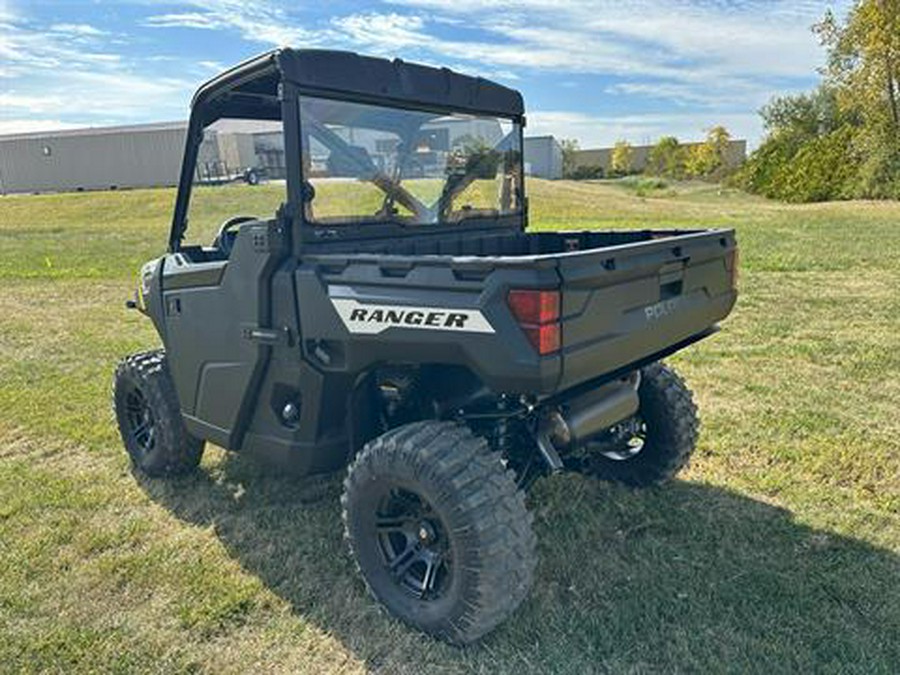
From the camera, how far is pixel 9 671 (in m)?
2.56

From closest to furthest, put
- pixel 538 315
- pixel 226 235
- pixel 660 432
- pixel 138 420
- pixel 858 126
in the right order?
pixel 538 315, pixel 226 235, pixel 660 432, pixel 138 420, pixel 858 126

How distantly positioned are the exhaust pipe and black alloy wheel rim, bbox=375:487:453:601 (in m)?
0.54

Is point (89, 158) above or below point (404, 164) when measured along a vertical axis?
above

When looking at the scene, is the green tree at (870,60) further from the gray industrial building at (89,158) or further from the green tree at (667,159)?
the green tree at (667,159)

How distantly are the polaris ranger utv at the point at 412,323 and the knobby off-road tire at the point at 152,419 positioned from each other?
0.7 inches

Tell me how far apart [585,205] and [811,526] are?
27048mm

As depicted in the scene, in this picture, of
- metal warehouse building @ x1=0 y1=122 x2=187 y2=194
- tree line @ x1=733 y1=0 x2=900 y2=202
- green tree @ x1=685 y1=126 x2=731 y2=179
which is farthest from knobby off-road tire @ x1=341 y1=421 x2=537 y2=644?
green tree @ x1=685 y1=126 x2=731 y2=179

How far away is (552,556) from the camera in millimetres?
3133

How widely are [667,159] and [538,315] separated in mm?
68681

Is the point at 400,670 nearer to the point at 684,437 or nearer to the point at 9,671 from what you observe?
the point at 9,671

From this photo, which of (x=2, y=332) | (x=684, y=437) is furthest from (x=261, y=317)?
(x=2, y=332)

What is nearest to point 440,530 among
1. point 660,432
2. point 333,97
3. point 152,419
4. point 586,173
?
point 660,432

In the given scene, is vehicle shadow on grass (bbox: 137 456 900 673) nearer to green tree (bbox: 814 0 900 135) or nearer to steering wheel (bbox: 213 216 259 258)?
steering wheel (bbox: 213 216 259 258)

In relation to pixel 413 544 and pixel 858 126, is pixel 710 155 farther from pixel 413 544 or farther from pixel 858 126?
pixel 413 544
